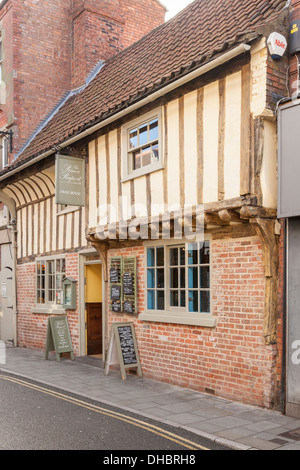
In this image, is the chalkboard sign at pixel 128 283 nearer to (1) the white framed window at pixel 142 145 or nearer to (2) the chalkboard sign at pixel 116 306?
(2) the chalkboard sign at pixel 116 306

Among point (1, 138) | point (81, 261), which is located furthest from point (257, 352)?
point (1, 138)

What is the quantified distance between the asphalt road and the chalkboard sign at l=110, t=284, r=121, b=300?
258 centimetres

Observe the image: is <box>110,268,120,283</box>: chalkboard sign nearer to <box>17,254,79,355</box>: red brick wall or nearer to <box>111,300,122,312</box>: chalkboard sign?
<box>111,300,122,312</box>: chalkboard sign

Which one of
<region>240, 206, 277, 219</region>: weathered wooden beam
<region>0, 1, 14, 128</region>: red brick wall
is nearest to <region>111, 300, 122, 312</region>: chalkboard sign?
<region>240, 206, 277, 219</region>: weathered wooden beam

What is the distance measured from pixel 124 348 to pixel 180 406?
7.38ft

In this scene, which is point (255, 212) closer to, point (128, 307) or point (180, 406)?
point (180, 406)

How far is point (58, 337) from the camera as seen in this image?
11.1m

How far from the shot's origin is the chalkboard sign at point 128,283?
9234 mm

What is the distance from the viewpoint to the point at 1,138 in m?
15.2

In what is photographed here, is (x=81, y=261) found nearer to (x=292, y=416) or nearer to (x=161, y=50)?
(x=161, y=50)

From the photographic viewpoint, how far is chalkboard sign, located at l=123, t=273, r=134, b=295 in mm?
9234

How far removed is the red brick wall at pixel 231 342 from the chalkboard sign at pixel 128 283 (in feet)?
3.89

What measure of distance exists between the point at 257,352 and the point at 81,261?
19.0 ft

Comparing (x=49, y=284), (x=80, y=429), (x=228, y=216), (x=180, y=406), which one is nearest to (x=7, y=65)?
(x=49, y=284)
